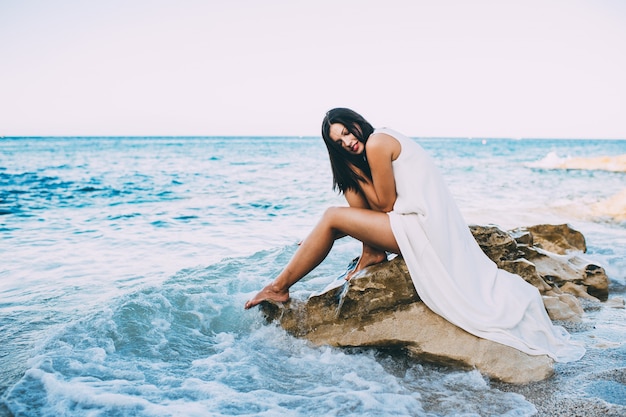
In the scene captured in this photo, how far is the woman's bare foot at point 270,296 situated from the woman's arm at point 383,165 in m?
1.15

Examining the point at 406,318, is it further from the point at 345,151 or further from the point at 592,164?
the point at 592,164

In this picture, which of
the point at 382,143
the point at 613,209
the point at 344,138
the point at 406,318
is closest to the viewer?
the point at 382,143

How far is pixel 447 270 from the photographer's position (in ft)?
11.6

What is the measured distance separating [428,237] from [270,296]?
1.47m

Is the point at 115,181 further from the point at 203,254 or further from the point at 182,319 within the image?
the point at 182,319

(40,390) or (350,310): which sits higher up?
(350,310)

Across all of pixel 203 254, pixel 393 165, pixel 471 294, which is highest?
pixel 393 165

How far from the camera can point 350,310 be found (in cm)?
395

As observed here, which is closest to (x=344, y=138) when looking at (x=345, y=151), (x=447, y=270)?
(x=345, y=151)

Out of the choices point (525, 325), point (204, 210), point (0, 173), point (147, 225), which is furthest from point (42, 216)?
point (0, 173)

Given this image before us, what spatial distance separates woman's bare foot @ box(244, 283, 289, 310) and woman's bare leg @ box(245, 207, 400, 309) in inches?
8.1

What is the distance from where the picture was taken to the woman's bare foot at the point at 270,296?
163 inches

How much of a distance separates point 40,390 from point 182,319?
1526 mm

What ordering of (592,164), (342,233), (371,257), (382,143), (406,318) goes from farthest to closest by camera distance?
(592,164) → (371,257) → (342,233) → (406,318) → (382,143)
